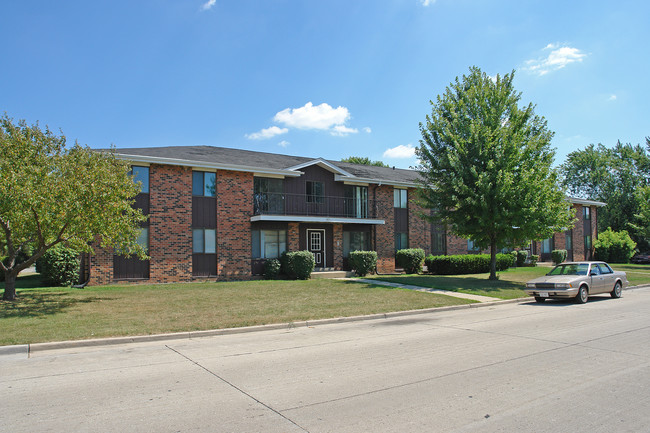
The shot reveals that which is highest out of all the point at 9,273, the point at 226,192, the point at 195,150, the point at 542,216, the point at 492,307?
the point at 195,150

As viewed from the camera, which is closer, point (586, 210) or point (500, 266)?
point (500, 266)

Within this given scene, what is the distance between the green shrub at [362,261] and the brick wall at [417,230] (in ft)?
14.2

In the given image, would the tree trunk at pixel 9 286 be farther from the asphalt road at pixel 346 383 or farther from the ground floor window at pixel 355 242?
the ground floor window at pixel 355 242

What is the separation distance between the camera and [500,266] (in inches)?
1118

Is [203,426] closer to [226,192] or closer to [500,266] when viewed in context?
[226,192]

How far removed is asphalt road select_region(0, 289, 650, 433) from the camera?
449cm

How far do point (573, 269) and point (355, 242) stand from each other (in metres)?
12.3

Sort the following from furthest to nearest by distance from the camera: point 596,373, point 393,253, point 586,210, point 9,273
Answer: point 586,210 → point 393,253 → point 9,273 → point 596,373

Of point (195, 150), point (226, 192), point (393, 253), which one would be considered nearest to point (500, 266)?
point (393, 253)

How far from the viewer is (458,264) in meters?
25.7

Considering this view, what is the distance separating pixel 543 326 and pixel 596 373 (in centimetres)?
423

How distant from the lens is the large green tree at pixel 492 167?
1880 cm

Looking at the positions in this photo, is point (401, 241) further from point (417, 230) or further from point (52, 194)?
point (52, 194)

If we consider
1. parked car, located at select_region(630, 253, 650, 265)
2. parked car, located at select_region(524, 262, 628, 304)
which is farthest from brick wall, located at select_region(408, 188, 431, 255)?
parked car, located at select_region(630, 253, 650, 265)
